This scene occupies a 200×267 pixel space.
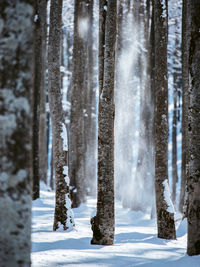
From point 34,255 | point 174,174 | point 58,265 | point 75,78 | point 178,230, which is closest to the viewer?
point 58,265

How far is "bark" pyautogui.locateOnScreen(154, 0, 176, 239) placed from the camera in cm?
784

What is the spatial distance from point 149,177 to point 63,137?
963 cm

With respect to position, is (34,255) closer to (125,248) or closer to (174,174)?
(125,248)

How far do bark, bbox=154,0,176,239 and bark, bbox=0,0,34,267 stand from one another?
18.1 ft

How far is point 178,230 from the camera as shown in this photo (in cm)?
954

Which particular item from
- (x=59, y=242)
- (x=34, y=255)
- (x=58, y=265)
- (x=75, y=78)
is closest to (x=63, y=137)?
(x=59, y=242)

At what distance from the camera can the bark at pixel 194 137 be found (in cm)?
557

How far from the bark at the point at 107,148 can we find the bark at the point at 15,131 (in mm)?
3898

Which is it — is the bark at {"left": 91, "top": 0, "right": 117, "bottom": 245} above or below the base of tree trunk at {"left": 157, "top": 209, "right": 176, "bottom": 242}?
above

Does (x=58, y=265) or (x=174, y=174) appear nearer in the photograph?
(x=58, y=265)

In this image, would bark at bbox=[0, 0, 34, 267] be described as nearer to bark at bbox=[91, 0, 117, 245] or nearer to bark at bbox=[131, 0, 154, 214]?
bark at bbox=[91, 0, 117, 245]

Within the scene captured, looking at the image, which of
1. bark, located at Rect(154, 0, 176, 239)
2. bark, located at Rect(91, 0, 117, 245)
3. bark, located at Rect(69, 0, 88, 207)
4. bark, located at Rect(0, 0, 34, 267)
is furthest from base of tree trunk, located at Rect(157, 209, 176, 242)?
bark, located at Rect(69, 0, 88, 207)

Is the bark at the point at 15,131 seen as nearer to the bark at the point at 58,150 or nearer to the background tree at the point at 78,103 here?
the bark at the point at 58,150

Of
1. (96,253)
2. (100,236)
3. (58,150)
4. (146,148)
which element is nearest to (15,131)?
(96,253)
